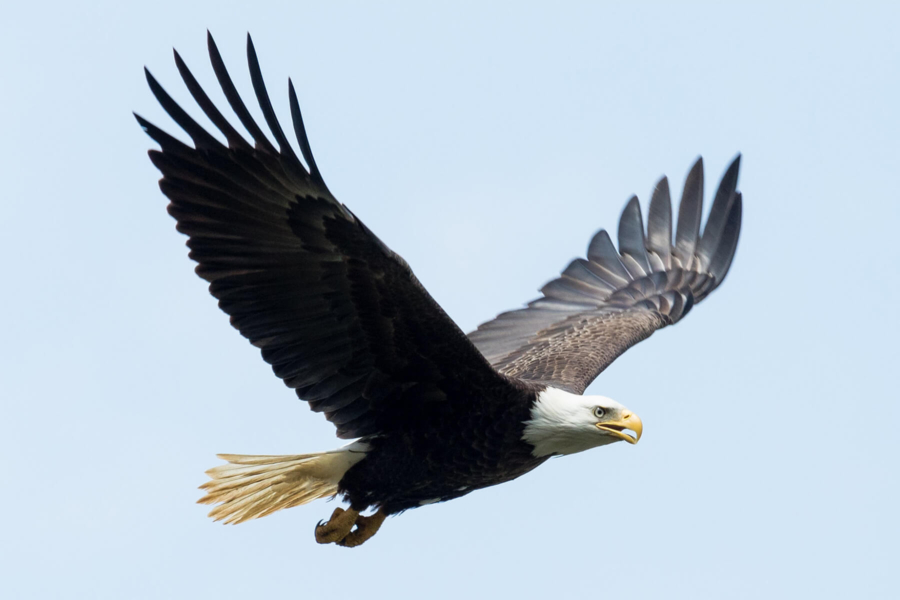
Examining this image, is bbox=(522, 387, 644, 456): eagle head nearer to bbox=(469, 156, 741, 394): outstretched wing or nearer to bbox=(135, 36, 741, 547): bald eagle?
bbox=(135, 36, 741, 547): bald eagle

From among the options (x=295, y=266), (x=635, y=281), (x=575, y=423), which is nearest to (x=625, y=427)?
(x=575, y=423)

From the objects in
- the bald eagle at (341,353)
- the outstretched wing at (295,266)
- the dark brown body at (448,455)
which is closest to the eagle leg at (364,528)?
the bald eagle at (341,353)

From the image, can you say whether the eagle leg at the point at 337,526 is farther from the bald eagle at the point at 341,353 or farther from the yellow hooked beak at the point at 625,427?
the yellow hooked beak at the point at 625,427

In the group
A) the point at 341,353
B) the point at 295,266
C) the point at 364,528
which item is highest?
the point at 295,266

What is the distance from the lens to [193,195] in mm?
6598

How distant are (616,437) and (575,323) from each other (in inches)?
Answer: 104

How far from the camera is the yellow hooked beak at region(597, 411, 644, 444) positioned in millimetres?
7230

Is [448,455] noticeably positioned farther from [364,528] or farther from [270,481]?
[270,481]

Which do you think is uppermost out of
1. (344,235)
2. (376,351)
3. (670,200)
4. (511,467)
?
(670,200)

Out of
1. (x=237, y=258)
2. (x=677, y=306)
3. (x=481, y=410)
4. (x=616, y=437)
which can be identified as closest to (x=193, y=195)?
(x=237, y=258)

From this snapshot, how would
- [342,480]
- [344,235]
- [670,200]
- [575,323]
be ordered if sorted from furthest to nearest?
1. [670,200]
2. [575,323]
3. [342,480]
4. [344,235]

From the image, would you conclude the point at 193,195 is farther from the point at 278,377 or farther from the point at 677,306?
the point at 677,306

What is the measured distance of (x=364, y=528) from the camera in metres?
7.80

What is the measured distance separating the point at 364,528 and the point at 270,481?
0.60 m
